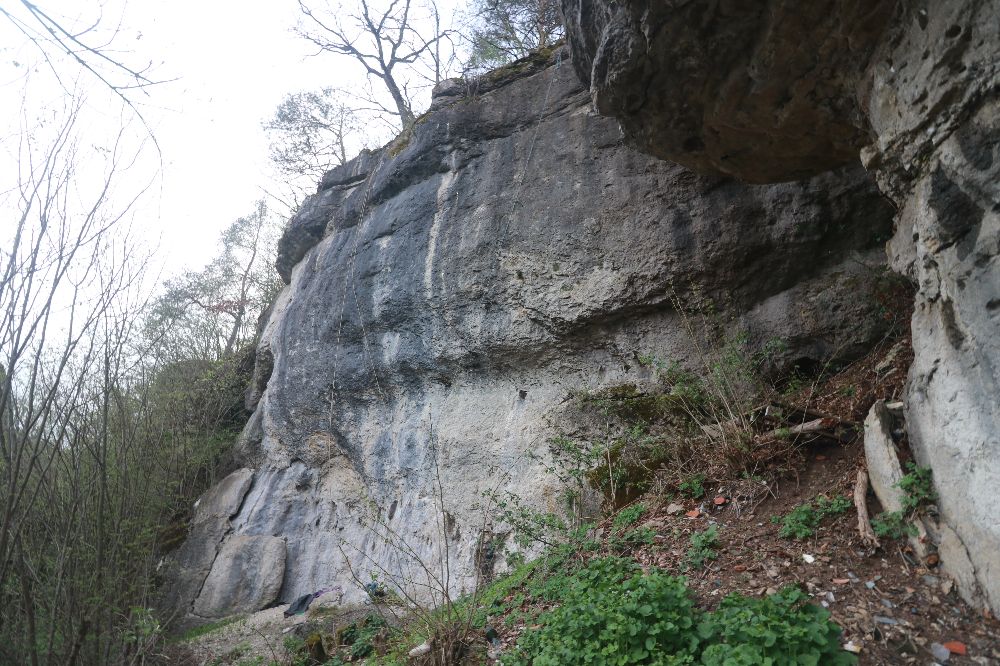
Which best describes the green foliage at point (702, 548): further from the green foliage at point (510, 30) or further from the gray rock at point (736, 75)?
the green foliage at point (510, 30)

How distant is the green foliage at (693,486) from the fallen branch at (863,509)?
1074mm

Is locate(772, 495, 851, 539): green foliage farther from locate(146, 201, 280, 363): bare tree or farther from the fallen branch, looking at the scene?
locate(146, 201, 280, 363): bare tree

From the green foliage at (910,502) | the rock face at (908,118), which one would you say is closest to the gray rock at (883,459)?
the green foliage at (910,502)

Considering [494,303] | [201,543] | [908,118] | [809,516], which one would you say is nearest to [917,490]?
[809,516]

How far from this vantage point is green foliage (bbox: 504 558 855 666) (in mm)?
2387

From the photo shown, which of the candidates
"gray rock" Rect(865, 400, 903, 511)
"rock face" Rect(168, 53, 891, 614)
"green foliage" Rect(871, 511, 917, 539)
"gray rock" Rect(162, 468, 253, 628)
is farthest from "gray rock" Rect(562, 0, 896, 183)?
"gray rock" Rect(162, 468, 253, 628)

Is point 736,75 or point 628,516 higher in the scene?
point 736,75

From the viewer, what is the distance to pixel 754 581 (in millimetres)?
3254

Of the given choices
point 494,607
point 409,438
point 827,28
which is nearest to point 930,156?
point 827,28

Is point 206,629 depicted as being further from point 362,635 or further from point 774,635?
point 774,635

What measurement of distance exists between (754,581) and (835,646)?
86 cm

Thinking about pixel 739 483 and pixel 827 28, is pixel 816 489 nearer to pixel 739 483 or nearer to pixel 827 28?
pixel 739 483

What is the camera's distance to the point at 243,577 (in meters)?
8.70

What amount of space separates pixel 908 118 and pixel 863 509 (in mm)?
2086
